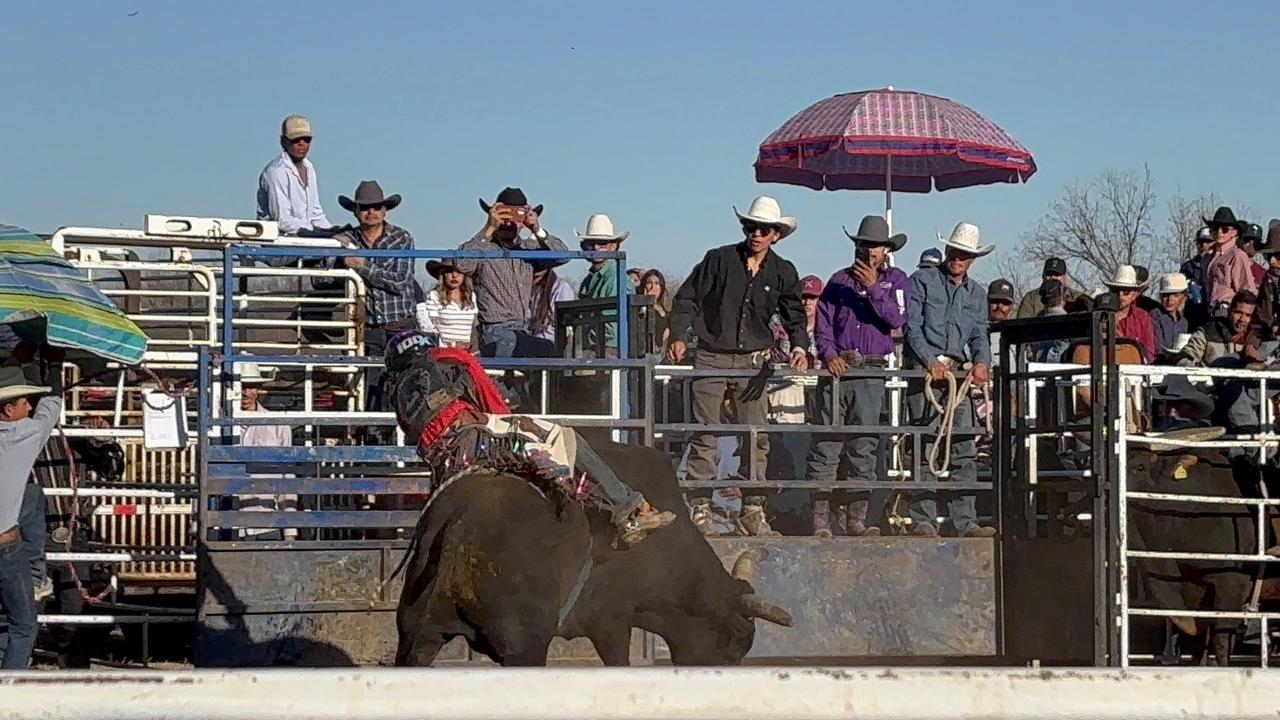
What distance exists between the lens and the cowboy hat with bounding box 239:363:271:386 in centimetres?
1046

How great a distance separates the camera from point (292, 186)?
12.6m

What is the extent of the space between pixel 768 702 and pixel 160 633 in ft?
27.8

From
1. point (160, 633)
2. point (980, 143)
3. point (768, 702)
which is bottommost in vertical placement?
point (160, 633)

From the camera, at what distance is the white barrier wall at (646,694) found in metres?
4.17

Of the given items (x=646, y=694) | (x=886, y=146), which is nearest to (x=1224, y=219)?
(x=886, y=146)

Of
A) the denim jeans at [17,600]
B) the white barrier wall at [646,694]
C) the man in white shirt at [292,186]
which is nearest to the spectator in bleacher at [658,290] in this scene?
the man in white shirt at [292,186]

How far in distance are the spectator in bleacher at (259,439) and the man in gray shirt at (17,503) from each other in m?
1.20

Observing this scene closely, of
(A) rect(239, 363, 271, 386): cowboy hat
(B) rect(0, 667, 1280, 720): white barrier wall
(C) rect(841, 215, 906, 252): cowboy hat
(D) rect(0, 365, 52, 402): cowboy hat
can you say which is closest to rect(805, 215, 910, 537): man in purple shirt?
(C) rect(841, 215, 906, 252): cowboy hat

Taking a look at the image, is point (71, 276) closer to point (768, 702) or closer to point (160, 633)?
point (160, 633)

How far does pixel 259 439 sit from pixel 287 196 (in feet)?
6.28

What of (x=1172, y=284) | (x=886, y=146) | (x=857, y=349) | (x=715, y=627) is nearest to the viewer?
(x=715, y=627)

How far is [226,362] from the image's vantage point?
9.94 meters

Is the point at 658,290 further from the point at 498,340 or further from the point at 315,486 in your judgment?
the point at 315,486

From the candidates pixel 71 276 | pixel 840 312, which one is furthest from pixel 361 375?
pixel 840 312
